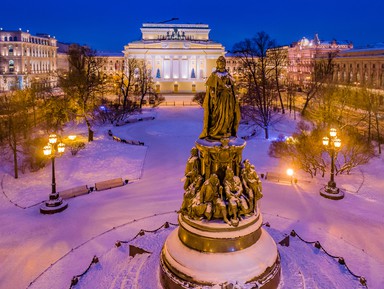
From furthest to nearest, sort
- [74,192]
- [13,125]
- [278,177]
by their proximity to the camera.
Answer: [13,125], [278,177], [74,192]

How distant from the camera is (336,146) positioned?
17.7m

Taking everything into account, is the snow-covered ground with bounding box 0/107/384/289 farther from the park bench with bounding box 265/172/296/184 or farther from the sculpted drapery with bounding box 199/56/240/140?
the sculpted drapery with bounding box 199/56/240/140

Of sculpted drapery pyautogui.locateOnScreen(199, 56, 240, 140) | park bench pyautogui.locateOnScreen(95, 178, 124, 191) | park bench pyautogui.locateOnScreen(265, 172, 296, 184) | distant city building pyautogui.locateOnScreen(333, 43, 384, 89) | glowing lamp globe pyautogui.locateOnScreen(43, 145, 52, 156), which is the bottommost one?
park bench pyautogui.locateOnScreen(95, 178, 124, 191)

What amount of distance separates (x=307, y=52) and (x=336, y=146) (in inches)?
3411

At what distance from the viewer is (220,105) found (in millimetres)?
9773

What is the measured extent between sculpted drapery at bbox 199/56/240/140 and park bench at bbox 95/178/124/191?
32.6ft

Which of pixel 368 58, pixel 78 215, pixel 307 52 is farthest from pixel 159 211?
pixel 307 52

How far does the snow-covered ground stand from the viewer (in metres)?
10.8

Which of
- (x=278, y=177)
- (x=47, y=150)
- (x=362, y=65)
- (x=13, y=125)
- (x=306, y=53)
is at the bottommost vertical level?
(x=278, y=177)

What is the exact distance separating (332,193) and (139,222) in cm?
907

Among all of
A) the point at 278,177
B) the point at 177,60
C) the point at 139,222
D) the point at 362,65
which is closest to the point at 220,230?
the point at 139,222

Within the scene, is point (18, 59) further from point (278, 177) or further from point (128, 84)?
point (278, 177)

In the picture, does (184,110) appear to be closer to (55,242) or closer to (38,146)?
(38,146)

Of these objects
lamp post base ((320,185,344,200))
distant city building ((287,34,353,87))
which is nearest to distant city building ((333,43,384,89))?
distant city building ((287,34,353,87))
